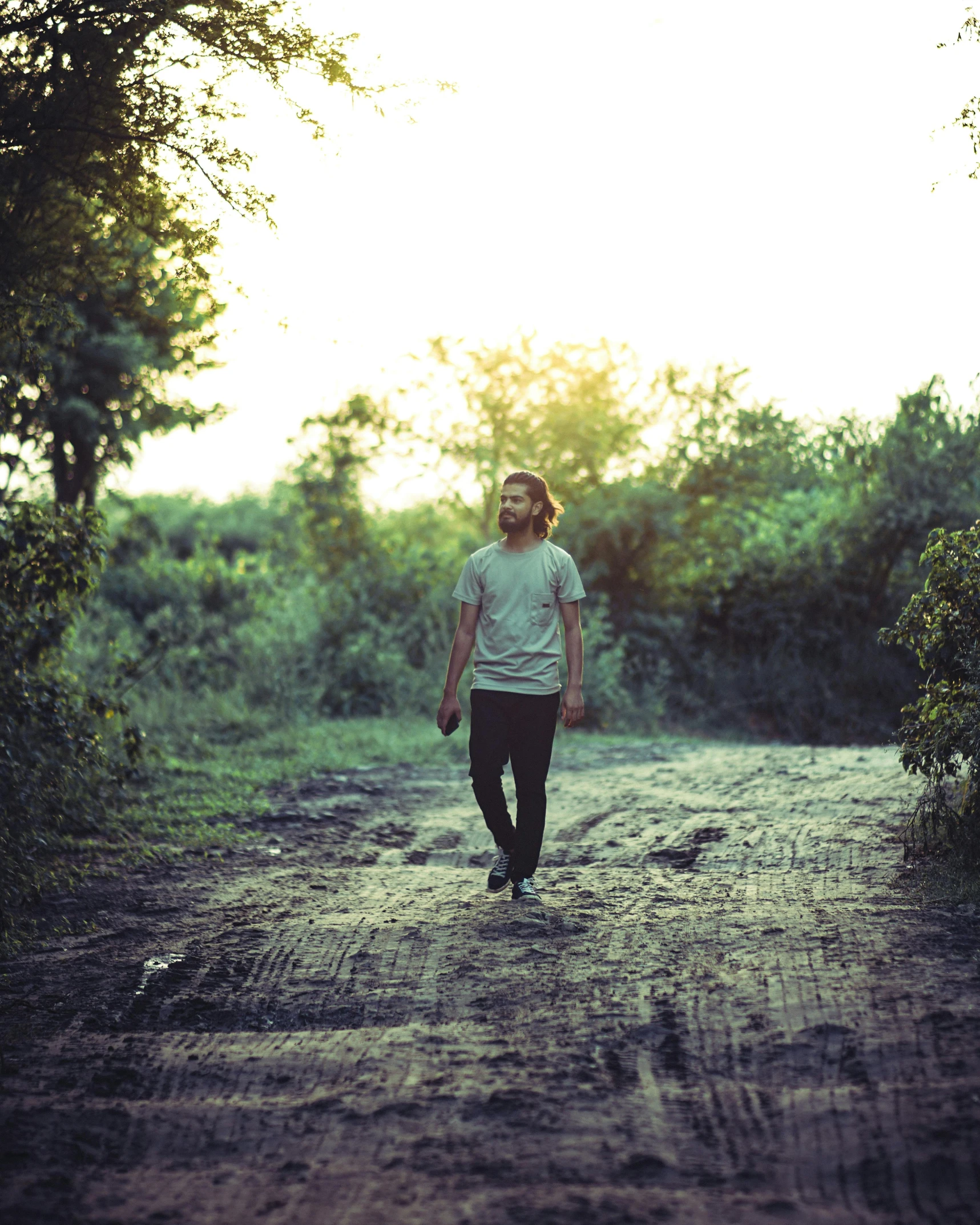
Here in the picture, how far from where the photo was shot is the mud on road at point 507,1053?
2717mm

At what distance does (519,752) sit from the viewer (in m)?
5.23

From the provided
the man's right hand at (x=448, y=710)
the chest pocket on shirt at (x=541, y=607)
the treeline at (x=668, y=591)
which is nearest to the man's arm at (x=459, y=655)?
the man's right hand at (x=448, y=710)

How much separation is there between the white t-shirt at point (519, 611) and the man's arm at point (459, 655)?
0.03 metres

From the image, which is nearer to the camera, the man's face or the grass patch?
the man's face

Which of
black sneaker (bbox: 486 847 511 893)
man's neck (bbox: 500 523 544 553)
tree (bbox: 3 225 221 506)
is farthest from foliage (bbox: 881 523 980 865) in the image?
tree (bbox: 3 225 221 506)

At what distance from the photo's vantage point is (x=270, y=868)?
22.2ft

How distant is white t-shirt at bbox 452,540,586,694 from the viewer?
516cm

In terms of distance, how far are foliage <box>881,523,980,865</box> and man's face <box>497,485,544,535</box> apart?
1918mm

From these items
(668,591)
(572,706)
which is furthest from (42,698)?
(668,591)

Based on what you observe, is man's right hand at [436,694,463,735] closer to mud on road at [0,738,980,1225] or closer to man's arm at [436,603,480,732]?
man's arm at [436,603,480,732]

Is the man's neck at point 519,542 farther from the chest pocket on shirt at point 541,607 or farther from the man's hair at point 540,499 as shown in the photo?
the chest pocket on shirt at point 541,607

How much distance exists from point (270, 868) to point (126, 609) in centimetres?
1504

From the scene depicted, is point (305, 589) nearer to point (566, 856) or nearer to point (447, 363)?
point (447, 363)

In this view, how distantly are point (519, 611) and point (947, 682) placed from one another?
2264 mm
